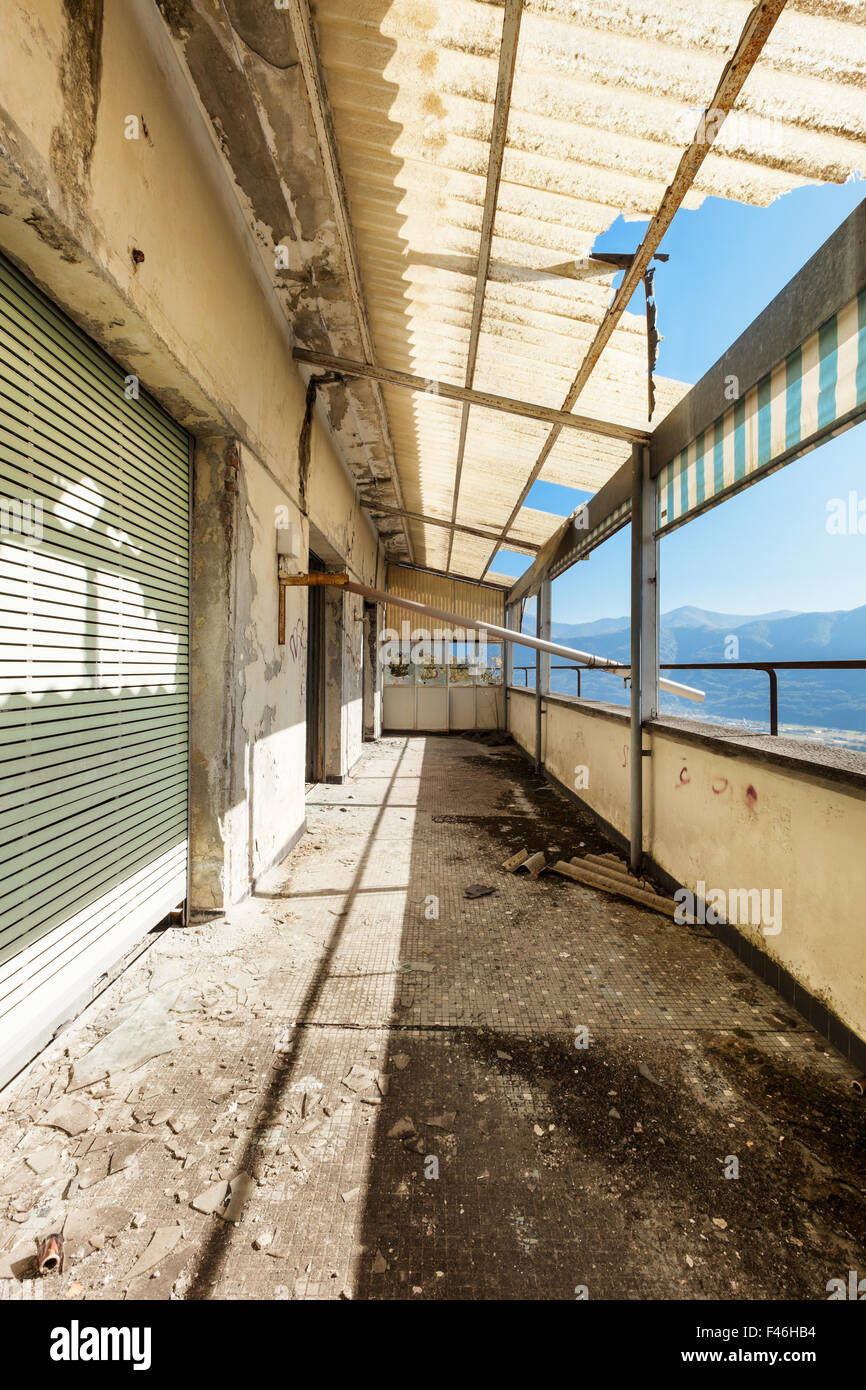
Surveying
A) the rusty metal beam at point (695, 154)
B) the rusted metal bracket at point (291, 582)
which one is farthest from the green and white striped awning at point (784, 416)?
the rusted metal bracket at point (291, 582)

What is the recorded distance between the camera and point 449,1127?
1785 millimetres

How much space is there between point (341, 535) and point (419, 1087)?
5.86 metres

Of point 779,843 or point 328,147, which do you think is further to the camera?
point 779,843

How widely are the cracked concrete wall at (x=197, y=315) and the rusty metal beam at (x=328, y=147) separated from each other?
0.58 m

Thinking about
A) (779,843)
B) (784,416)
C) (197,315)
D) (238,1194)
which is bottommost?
(238,1194)

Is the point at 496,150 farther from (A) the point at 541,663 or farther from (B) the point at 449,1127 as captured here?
(A) the point at 541,663

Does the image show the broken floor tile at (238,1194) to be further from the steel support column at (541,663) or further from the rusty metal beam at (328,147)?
the steel support column at (541,663)

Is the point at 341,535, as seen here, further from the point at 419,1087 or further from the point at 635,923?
the point at 419,1087

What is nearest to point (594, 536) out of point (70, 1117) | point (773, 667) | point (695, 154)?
point (773, 667)

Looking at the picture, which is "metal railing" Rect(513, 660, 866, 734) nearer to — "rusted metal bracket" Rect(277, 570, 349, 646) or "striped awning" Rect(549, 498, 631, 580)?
"striped awning" Rect(549, 498, 631, 580)

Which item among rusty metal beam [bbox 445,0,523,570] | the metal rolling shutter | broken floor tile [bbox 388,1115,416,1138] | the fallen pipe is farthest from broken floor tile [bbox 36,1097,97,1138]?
rusty metal beam [bbox 445,0,523,570]

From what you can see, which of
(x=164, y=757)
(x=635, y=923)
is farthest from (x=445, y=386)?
(x=635, y=923)

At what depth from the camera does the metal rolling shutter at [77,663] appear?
1866mm

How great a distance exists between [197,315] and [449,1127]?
359 cm
